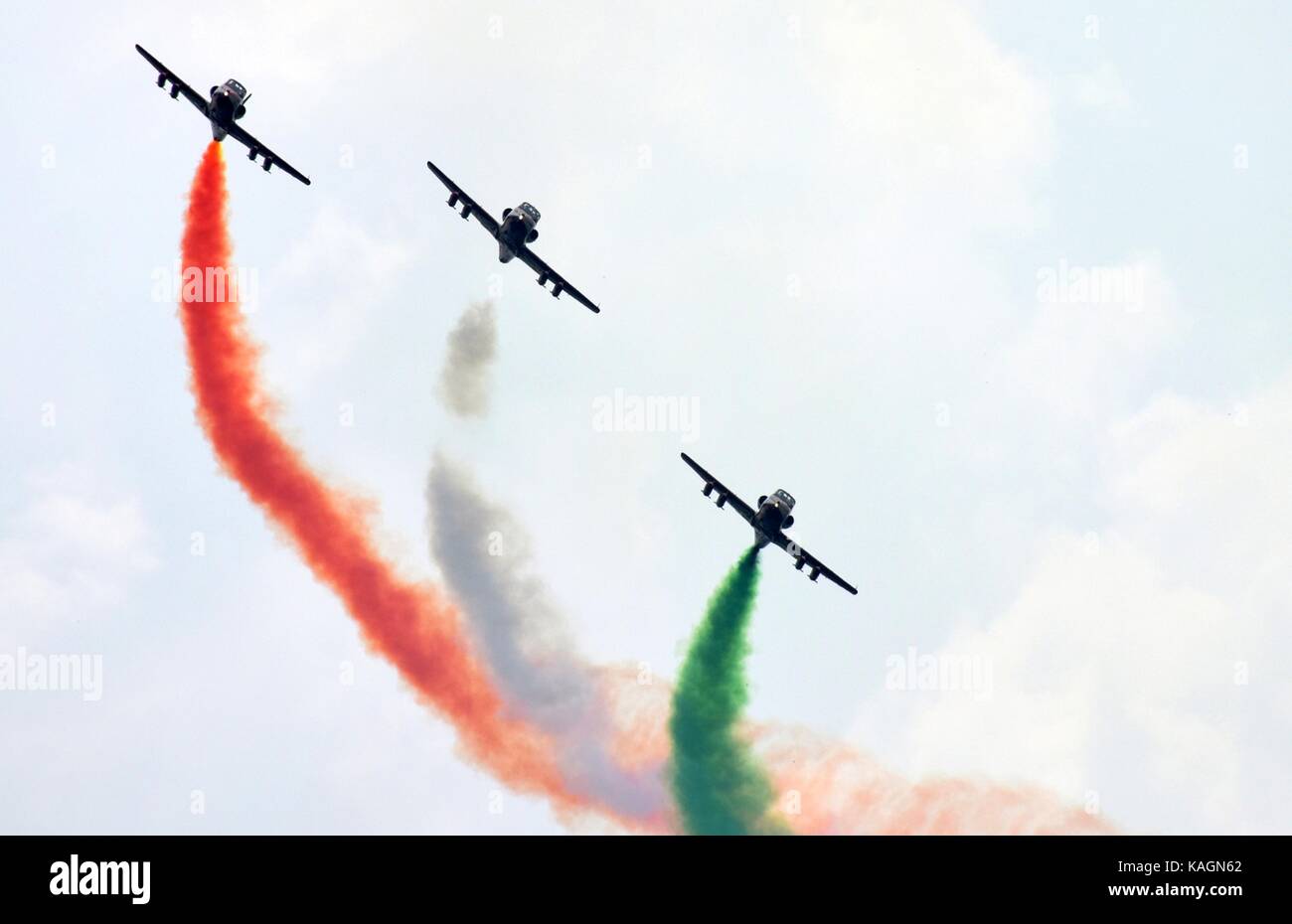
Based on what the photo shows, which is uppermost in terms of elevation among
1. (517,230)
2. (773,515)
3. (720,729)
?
(517,230)

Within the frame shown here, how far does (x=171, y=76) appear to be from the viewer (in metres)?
113

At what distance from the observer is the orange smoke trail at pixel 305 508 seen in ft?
383

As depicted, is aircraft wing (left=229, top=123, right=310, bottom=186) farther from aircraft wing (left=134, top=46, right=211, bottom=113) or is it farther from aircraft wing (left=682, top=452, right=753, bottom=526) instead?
aircraft wing (left=682, top=452, right=753, bottom=526)

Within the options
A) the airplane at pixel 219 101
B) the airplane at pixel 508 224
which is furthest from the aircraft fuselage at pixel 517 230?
the airplane at pixel 219 101

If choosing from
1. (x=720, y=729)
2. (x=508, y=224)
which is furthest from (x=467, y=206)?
(x=720, y=729)

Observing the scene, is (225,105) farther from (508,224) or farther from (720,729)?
(720,729)

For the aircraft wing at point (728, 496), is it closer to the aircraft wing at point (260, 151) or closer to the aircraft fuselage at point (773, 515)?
the aircraft fuselage at point (773, 515)

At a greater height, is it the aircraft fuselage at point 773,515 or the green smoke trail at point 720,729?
the aircraft fuselage at point 773,515

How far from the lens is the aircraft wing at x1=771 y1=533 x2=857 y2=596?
112 metres

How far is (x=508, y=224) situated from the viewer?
11469 cm

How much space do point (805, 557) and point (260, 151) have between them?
115 ft

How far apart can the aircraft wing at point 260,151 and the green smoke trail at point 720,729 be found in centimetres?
3078

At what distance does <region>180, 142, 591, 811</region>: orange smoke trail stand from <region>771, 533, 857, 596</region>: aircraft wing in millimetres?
16561
